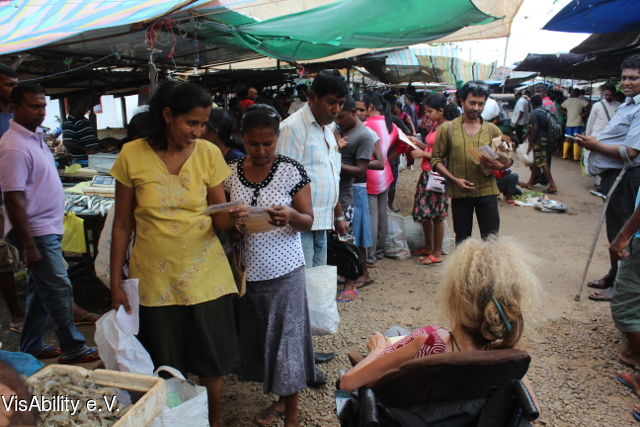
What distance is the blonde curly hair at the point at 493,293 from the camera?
166 cm

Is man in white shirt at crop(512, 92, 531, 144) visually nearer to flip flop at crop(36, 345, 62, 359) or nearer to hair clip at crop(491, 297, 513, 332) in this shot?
flip flop at crop(36, 345, 62, 359)

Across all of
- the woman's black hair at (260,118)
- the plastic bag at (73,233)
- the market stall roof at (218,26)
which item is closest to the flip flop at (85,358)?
the plastic bag at (73,233)

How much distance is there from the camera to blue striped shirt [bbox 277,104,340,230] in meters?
3.09

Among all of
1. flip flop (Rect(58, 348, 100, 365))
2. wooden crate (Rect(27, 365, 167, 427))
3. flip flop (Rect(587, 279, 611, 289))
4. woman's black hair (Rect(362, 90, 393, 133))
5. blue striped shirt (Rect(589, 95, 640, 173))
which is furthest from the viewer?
woman's black hair (Rect(362, 90, 393, 133))

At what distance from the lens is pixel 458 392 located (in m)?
1.53

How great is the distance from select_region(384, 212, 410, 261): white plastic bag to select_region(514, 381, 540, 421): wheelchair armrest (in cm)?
439

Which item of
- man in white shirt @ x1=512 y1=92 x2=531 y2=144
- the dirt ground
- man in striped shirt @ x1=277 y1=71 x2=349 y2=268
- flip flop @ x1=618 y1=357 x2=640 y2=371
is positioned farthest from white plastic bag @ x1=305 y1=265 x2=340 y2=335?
man in white shirt @ x1=512 y1=92 x2=531 y2=144

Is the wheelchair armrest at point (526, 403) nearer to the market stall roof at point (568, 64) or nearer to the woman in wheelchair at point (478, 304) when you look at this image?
the woman in wheelchair at point (478, 304)

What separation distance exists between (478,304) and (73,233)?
3.61 m

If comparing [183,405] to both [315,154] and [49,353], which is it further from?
[49,353]

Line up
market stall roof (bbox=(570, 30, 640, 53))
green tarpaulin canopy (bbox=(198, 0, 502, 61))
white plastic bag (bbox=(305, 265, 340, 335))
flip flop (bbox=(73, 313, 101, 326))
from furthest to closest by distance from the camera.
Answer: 1. market stall roof (bbox=(570, 30, 640, 53))
2. green tarpaulin canopy (bbox=(198, 0, 502, 61))
3. flip flop (bbox=(73, 313, 101, 326))
4. white plastic bag (bbox=(305, 265, 340, 335))

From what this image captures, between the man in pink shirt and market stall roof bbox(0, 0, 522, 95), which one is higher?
market stall roof bbox(0, 0, 522, 95)

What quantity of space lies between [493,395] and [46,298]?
2.93 m

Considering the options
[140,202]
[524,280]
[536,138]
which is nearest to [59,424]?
[140,202]
